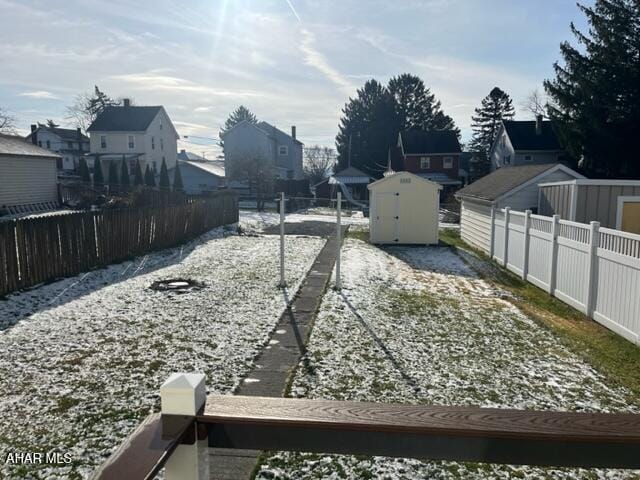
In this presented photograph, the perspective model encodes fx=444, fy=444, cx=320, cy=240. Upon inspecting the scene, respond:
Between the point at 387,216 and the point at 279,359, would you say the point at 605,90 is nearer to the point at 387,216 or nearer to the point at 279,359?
the point at 387,216

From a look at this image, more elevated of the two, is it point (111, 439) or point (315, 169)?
point (315, 169)

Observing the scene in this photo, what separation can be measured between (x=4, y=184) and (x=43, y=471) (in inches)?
915

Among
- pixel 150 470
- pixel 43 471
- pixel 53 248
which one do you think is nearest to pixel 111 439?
pixel 43 471

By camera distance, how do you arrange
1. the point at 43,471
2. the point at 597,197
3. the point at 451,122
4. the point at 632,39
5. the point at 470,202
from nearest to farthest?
the point at 43,471, the point at 597,197, the point at 470,202, the point at 632,39, the point at 451,122

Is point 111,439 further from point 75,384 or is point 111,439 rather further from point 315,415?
point 315,415

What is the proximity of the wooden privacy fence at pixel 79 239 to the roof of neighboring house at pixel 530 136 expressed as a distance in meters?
29.8

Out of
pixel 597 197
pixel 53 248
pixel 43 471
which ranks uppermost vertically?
pixel 597 197

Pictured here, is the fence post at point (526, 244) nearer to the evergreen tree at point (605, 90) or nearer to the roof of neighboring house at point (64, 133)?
the evergreen tree at point (605, 90)

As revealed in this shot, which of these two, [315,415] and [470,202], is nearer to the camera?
[315,415]

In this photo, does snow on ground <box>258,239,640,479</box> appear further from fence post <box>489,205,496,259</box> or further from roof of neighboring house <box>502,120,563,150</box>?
roof of neighboring house <box>502,120,563,150</box>

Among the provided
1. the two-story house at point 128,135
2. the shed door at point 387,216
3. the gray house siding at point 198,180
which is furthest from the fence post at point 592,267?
the gray house siding at point 198,180

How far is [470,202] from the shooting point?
17.4 meters

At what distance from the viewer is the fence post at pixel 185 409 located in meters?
1.47

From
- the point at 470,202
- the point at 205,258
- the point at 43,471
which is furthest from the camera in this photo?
the point at 470,202
